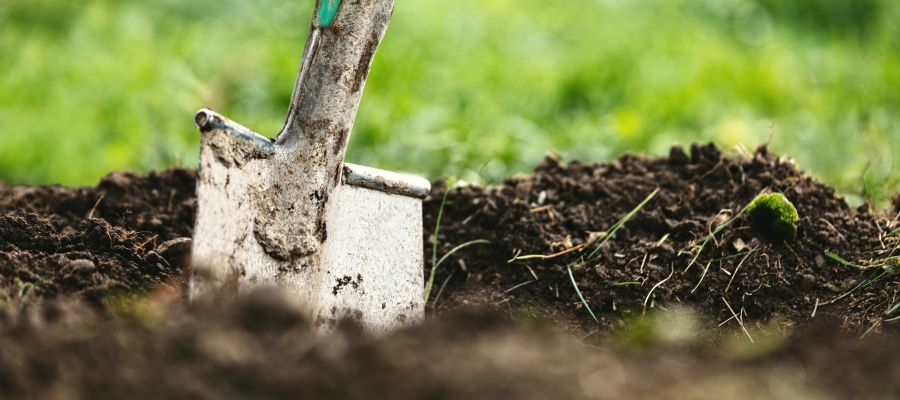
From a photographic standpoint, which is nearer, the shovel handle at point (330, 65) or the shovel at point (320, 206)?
the shovel at point (320, 206)

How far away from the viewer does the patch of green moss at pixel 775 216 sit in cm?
204

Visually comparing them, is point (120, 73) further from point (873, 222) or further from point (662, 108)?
point (873, 222)

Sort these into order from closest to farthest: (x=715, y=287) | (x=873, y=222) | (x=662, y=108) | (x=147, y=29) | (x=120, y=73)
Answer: (x=715, y=287)
(x=873, y=222)
(x=662, y=108)
(x=120, y=73)
(x=147, y=29)

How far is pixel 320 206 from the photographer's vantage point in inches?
74.9

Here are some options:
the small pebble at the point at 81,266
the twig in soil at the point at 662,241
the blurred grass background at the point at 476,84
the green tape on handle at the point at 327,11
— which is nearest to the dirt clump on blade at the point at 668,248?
the twig in soil at the point at 662,241

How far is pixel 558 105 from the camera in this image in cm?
444

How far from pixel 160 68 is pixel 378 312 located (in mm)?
3258

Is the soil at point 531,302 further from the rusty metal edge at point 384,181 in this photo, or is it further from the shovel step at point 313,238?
the rusty metal edge at point 384,181

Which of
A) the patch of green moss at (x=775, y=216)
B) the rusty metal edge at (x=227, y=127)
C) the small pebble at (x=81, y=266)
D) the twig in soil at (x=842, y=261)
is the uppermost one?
the rusty metal edge at (x=227, y=127)

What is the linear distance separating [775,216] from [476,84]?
2.68 m

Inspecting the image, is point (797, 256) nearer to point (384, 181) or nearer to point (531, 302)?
point (531, 302)

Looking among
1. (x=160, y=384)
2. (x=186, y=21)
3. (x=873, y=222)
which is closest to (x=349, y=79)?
(x=160, y=384)

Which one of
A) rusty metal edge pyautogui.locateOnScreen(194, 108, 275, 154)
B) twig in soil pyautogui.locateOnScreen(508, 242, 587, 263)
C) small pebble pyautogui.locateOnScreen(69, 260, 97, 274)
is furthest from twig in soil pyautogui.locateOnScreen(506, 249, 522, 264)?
small pebble pyautogui.locateOnScreen(69, 260, 97, 274)

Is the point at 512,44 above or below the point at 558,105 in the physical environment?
above
